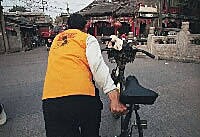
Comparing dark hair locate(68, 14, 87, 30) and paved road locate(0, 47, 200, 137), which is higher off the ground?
dark hair locate(68, 14, 87, 30)

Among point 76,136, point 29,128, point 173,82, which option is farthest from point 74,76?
point 173,82

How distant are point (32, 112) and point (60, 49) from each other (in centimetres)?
271

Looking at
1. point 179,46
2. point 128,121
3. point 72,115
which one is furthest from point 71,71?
point 179,46

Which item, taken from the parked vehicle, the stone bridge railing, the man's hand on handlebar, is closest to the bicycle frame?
the parked vehicle

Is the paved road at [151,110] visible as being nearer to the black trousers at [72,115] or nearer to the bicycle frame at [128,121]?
the bicycle frame at [128,121]

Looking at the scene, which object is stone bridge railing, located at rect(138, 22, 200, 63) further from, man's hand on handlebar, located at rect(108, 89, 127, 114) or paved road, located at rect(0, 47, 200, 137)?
man's hand on handlebar, located at rect(108, 89, 127, 114)

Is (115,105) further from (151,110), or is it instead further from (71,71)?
(151,110)

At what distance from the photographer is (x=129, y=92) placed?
1.54m

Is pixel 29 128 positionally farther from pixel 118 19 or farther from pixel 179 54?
pixel 118 19

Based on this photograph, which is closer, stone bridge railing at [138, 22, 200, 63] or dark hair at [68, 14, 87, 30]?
Result: dark hair at [68, 14, 87, 30]

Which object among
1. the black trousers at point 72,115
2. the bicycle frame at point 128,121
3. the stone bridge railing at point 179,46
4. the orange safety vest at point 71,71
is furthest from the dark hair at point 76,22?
the stone bridge railing at point 179,46

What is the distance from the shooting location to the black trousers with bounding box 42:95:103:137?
155cm

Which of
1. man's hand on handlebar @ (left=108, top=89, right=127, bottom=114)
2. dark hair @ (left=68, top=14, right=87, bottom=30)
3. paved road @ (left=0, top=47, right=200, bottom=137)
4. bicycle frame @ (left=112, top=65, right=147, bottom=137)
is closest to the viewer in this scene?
man's hand on handlebar @ (left=108, top=89, right=127, bottom=114)

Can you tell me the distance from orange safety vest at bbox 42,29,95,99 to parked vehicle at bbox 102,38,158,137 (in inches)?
13.1
